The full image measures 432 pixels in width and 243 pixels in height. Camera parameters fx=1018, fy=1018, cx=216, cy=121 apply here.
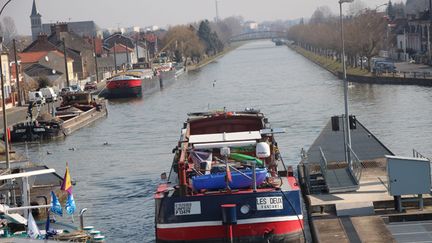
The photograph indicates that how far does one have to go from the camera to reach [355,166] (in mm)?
27953

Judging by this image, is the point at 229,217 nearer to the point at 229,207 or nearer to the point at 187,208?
the point at 229,207

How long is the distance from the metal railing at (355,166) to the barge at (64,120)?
2533 centimetres

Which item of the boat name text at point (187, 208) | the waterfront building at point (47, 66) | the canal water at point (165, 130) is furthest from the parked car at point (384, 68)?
the boat name text at point (187, 208)

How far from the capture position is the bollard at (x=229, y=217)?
20.3 m

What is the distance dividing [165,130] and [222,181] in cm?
2980

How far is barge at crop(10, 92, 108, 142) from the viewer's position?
50.5m

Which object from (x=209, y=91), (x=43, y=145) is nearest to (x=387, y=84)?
(x=209, y=91)

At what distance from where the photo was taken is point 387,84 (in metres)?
74.1

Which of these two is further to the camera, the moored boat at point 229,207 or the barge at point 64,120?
the barge at point 64,120

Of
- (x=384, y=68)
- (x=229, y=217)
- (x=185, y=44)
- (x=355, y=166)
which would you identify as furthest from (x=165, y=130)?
(x=185, y=44)

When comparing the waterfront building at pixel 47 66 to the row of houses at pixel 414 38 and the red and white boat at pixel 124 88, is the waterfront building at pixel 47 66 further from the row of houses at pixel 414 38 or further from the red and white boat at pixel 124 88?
the row of houses at pixel 414 38

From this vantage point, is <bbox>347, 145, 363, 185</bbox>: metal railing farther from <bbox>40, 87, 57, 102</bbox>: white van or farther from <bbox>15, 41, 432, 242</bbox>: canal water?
<bbox>40, 87, 57, 102</bbox>: white van

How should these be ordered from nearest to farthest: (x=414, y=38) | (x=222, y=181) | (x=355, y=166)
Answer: (x=222, y=181), (x=355, y=166), (x=414, y=38)

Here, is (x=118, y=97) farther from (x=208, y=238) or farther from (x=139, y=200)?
(x=208, y=238)
